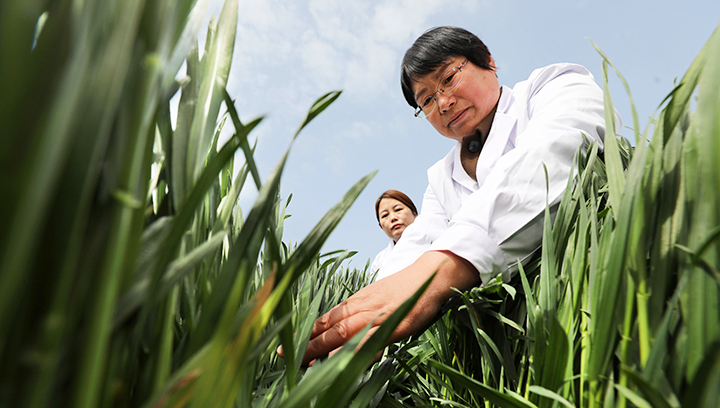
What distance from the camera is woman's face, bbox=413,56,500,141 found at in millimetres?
1080

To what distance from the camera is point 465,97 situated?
1080 millimetres

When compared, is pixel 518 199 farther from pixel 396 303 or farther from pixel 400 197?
pixel 400 197

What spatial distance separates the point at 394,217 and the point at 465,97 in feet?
7.58

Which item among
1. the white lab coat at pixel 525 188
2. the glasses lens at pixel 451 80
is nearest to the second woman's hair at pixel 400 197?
the glasses lens at pixel 451 80

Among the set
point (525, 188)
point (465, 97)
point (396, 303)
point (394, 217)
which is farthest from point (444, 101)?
point (394, 217)

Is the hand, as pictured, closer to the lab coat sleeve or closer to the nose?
the lab coat sleeve

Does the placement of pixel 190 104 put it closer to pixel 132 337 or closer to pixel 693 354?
pixel 132 337

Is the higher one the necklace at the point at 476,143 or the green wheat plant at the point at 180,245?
the necklace at the point at 476,143

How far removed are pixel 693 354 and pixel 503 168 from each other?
41 centimetres

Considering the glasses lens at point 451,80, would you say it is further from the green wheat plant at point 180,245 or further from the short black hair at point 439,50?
the green wheat plant at point 180,245

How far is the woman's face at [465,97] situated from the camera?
1.08m

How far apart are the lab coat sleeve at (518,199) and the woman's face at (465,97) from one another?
51 centimetres

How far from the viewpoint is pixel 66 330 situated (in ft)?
0.37

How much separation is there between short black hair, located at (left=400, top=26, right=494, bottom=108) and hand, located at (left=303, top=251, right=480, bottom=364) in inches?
29.3
